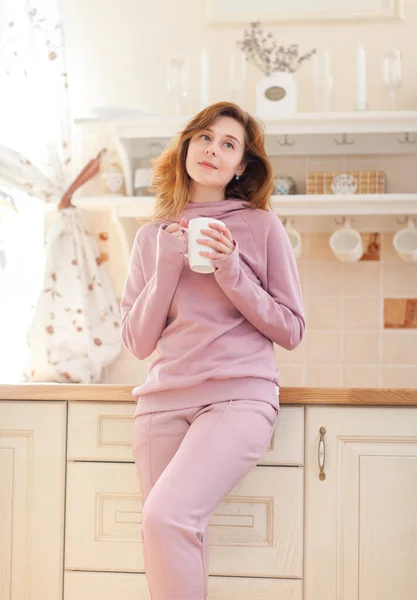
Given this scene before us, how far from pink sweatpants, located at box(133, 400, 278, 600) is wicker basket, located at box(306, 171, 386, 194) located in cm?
106

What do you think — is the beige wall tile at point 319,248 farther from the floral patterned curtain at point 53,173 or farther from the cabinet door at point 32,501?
the cabinet door at point 32,501

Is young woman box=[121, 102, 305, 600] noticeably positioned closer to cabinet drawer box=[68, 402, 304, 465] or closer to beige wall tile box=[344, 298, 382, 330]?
cabinet drawer box=[68, 402, 304, 465]

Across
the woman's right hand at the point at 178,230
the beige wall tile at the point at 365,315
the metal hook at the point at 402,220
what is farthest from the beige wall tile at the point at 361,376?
the woman's right hand at the point at 178,230

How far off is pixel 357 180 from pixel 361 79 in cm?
32

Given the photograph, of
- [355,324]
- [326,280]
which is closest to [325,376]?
[355,324]

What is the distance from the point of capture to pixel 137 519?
6.72ft

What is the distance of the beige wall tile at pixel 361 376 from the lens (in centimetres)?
274

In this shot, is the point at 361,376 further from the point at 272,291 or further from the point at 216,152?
the point at 216,152

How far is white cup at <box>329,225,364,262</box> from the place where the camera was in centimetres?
265

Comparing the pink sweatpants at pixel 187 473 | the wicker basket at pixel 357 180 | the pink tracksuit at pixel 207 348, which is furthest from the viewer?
the wicker basket at pixel 357 180

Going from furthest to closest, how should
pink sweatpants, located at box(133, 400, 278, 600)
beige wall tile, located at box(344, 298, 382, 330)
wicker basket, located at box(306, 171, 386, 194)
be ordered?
beige wall tile, located at box(344, 298, 382, 330)
wicker basket, located at box(306, 171, 386, 194)
pink sweatpants, located at box(133, 400, 278, 600)

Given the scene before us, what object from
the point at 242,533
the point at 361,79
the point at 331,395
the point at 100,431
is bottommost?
the point at 242,533

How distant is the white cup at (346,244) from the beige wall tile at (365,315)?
0.16 metres

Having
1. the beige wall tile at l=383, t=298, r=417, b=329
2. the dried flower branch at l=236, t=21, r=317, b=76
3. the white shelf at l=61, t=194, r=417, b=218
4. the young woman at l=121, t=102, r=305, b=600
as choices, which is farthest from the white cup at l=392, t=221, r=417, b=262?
the young woman at l=121, t=102, r=305, b=600
